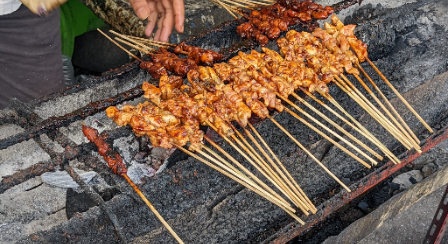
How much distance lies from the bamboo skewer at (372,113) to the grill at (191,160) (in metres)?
0.10

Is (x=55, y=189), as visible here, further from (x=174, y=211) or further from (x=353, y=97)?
(x=353, y=97)

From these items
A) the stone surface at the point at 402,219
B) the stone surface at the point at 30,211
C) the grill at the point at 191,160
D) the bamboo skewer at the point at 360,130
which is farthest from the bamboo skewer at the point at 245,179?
the stone surface at the point at 402,219

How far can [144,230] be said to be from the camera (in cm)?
240

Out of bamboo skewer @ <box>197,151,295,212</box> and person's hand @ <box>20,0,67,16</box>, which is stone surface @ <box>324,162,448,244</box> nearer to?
bamboo skewer @ <box>197,151,295,212</box>

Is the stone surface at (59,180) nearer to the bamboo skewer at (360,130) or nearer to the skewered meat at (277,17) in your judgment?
the bamboo skewer at (360,130)

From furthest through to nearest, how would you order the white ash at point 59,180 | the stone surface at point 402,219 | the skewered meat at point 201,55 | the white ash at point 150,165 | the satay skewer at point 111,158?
1. the stone surface at point 402,219
2. the skewered meat at point 201,55
3. the white ash at point 150,165
4. the white ash at point 59,180
5. the satay skewer at point 111,158

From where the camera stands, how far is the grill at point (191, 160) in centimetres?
232

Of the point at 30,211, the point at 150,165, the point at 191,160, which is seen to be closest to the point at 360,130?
the point at 191,160

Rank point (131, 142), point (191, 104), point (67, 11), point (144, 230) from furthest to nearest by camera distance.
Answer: point (67, 11), point (131, 142), point (191, 104), point (144, 230)

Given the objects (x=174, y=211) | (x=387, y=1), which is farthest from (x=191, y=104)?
(x=387, y=1)

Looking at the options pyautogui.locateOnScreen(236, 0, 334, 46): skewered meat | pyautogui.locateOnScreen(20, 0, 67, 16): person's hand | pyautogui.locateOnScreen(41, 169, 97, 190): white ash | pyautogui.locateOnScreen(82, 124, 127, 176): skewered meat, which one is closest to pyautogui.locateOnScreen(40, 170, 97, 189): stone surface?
pyautogui.locateOnScreen(41, 169, 97, 190): white ash

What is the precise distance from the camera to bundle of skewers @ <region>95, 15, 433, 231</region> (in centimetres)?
254

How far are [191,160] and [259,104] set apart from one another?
0.74 m

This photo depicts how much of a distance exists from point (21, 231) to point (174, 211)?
3.58ft
